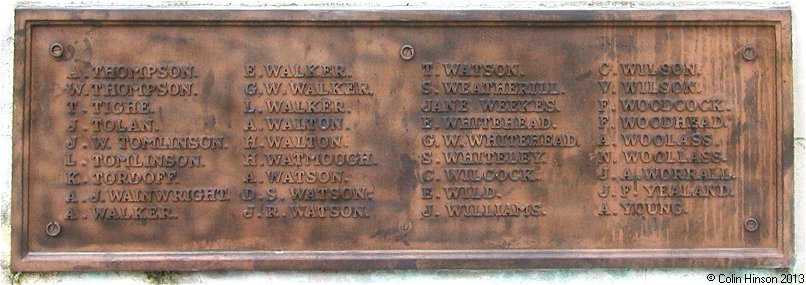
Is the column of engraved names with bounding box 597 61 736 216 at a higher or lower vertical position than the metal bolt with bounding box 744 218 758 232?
higher

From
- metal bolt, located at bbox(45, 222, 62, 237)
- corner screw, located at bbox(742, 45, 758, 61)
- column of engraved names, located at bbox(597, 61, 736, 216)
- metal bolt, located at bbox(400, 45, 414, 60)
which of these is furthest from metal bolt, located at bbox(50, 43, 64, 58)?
corner screw, located at bbox(742, 45, 758, 61)

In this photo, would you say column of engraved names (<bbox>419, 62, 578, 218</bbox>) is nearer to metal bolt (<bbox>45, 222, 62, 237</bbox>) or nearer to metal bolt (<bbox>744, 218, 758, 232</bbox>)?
metal bolt (<bbox>744, 218, 758, 232</bbox>)

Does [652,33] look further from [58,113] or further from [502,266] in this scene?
[58,113]

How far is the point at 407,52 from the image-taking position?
10.7 feet

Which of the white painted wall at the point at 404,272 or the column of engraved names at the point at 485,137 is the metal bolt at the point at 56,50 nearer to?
the white painted wall at the point at 404,272

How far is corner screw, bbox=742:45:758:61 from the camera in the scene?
10.7ft

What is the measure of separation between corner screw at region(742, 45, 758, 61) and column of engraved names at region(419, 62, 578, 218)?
2.75 feet

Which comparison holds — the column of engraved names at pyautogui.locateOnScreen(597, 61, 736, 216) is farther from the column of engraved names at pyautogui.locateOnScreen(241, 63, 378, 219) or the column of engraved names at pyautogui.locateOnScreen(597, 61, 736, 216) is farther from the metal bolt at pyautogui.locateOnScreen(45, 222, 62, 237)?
the metal bolt at pyautogui.locateOnScreen(45, 222, 62, 237)

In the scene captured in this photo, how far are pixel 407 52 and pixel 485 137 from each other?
0.52 meters

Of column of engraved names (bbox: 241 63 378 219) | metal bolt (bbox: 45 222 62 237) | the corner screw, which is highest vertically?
the corner screw

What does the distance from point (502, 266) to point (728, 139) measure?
3.83 ft

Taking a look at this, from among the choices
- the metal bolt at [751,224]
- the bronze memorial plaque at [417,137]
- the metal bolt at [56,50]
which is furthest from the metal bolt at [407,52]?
the metal bolt at [751,224]

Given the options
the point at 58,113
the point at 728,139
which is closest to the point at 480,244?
the point at 728,139

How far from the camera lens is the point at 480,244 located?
3260 mm
